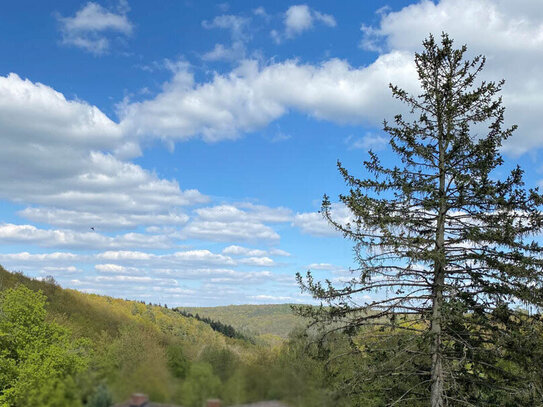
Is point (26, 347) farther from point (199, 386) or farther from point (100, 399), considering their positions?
point (199, 386)

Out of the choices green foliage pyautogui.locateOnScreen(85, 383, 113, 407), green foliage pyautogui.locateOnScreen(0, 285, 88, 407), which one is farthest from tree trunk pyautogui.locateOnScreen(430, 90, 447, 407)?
green foliage pyautogui.locateOnScreen(0, 285, 88, 407)

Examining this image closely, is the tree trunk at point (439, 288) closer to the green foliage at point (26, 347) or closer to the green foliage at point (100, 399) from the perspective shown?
the green foliage at point (100, 399)

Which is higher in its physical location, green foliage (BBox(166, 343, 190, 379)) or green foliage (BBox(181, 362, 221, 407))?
green foliage (BBox(166, 343, 190, 379))

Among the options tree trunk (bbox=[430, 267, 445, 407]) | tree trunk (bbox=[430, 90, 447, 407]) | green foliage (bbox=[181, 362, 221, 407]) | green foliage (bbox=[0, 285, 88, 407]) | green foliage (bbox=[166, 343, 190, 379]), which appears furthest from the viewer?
green foliage (bbox=[0, 285, 88, 407])

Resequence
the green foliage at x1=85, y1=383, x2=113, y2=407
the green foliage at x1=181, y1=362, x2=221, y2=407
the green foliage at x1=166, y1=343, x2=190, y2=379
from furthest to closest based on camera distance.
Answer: the green foliage at x1=166, y1=343, x2=190, y2=379
the green foliage at x1=181, y1=362, x2=221, y2=407
the green foliage at x1=85, y1=383, x2=113, y2=407

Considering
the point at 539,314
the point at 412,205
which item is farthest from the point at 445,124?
the point at 539,314

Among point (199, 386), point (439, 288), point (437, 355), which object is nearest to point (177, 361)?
point (199, 386)

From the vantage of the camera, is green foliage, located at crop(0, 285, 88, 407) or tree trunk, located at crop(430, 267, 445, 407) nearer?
tree trunk, located at crop(430, 267, 445, 407)

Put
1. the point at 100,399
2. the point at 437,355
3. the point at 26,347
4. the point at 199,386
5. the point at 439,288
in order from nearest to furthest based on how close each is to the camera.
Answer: the point at 100,399
the point at 199,386
the point at 437,355
the point at 439,288
the point at 26,347

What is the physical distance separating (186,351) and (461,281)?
46.3ft

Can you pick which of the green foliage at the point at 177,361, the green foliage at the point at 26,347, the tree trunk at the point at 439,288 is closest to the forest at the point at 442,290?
the tree trunk at the point at 439,288

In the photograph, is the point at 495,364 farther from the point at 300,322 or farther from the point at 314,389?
the point at 314,389

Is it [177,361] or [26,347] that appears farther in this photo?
[26,347]

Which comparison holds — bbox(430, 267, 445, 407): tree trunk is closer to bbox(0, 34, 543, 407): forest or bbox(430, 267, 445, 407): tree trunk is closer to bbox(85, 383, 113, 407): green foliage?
bbox(0, 34, 543, 407): forest
